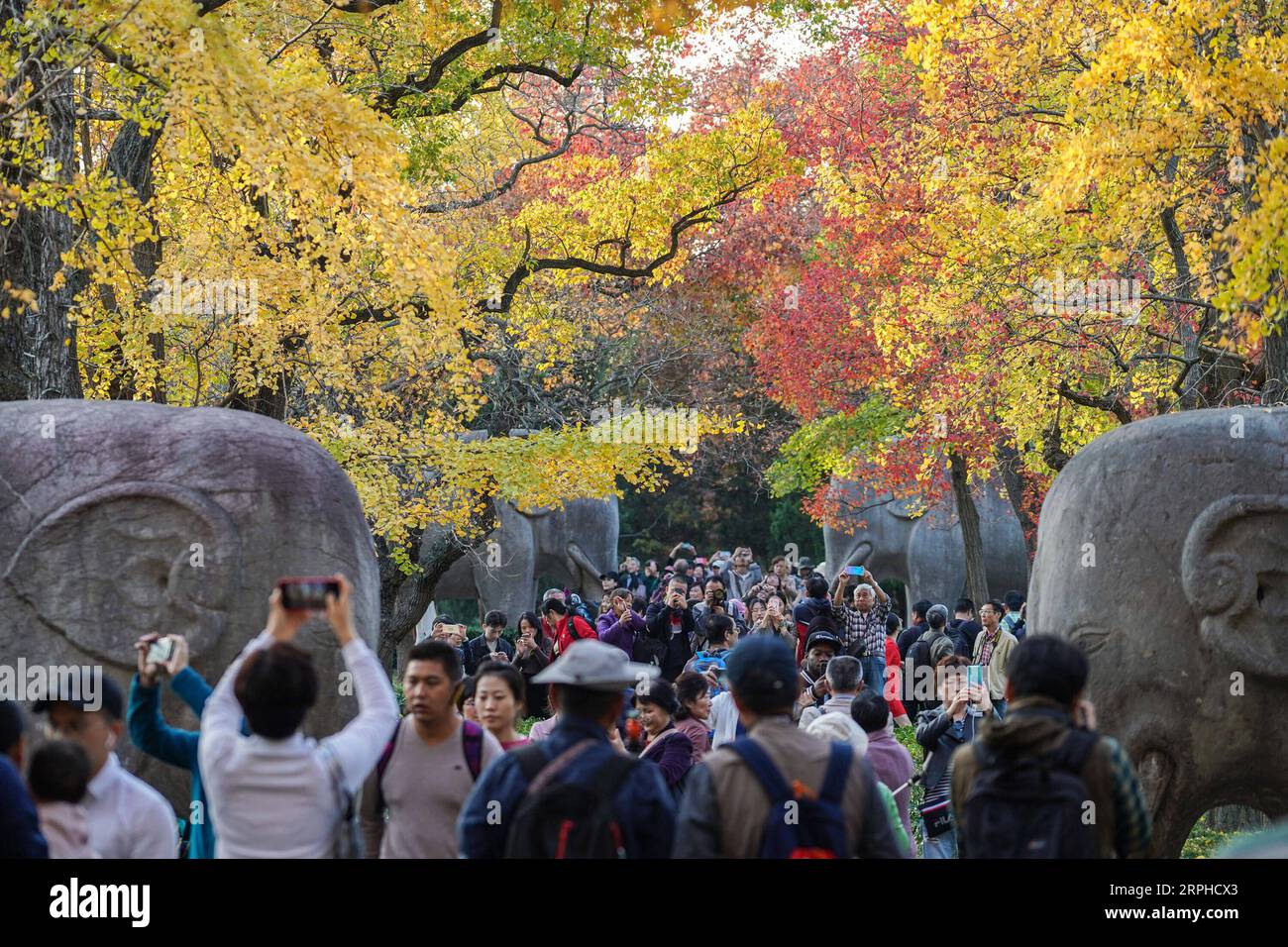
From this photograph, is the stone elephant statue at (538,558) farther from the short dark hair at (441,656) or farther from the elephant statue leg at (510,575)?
the short dark hair at (441,656)

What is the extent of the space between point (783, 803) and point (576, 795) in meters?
0.57

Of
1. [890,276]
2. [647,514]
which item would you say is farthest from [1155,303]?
[647,514]

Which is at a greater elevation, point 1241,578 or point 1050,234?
point 1050,234

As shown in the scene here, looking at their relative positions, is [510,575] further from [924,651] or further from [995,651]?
[995,651]

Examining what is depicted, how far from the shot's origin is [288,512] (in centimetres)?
679

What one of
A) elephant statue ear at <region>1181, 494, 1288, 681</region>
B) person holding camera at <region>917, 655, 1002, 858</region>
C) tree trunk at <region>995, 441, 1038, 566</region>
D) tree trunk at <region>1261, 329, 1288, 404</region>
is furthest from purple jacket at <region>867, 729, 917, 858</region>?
tree trunk at <region>995, 441, 1038, 566</region>

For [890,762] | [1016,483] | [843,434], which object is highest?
[843,434]

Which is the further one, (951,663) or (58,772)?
(951,663)

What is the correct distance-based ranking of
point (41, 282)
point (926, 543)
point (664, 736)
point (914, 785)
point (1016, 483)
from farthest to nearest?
point (926, 543)
point (1016, 483)
point (914, 785)
point (41, 282)
point (664, 736)

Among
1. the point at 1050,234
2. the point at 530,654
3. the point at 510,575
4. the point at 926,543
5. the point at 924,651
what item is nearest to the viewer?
the point at 1050,234

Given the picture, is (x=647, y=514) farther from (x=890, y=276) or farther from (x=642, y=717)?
(x=642, y=717)

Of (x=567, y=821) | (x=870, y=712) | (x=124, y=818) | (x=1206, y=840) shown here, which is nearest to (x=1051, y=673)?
(x=567, y=821)

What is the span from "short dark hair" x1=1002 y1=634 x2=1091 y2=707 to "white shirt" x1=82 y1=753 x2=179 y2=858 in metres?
2.59

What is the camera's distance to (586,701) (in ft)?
14.4
